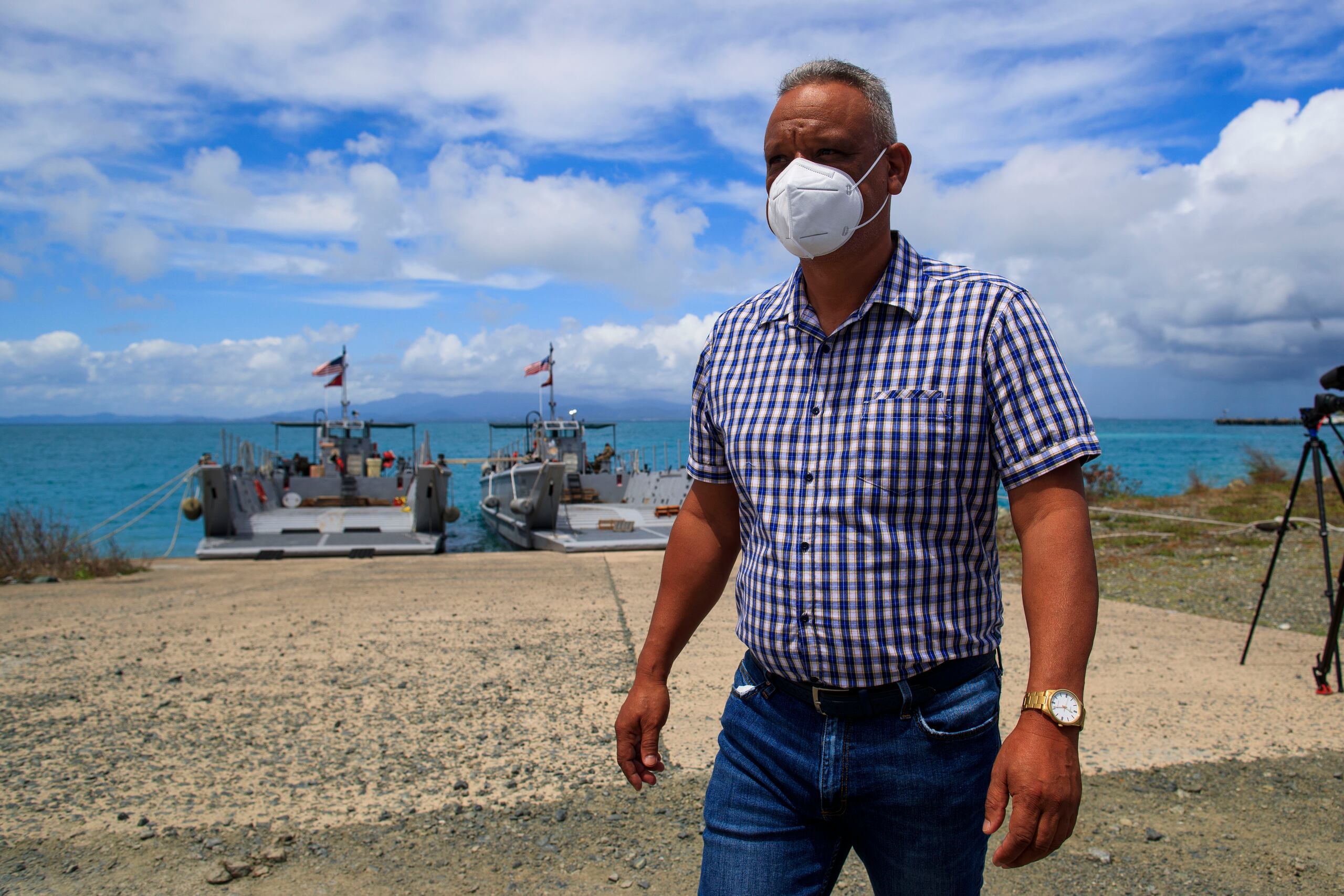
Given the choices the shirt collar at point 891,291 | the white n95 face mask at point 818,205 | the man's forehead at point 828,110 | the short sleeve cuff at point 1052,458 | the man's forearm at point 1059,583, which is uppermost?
the man's forehead at point 828,110

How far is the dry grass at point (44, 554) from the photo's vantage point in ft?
36.5

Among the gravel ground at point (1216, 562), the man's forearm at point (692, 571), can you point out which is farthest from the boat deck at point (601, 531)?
the man's forearm at point (692, 571)

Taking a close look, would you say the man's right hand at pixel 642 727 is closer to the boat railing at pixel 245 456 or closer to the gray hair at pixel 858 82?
the gray hair at pixel 858 82

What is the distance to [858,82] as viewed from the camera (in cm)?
180

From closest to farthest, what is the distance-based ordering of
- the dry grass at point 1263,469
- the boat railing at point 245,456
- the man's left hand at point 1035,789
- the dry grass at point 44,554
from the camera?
1. the man's left hand at point 1035,789
2. the dry grass at point 44,554
3. the boat railing at point 245,456
4. the dry grass at point 1263,469

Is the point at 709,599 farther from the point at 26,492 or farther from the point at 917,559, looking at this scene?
the point at 26,492

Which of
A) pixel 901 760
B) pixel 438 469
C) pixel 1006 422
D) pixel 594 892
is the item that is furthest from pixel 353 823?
pixel 438 469

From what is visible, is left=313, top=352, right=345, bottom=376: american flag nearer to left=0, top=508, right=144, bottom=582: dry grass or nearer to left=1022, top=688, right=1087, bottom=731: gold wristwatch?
left=0, top=508, right=144, bottom=582: dry grass

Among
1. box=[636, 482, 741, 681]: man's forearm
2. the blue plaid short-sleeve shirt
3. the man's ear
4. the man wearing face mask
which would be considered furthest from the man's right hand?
the man's ear

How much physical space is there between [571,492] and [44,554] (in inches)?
616

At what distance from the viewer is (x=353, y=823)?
11.8 ft

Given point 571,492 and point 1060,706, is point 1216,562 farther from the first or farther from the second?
point 571,492

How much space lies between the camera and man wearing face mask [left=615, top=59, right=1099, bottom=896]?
1.55 m

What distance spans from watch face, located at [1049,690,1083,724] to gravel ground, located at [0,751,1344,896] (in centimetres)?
199
